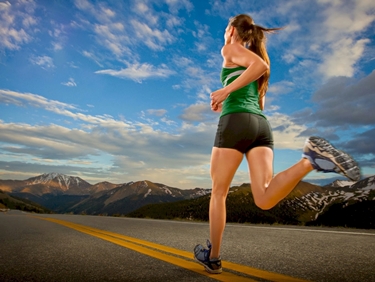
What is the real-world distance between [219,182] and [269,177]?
434 mm

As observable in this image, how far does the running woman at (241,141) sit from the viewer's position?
279 cm

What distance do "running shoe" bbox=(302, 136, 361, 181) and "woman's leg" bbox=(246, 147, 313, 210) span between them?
73 mm

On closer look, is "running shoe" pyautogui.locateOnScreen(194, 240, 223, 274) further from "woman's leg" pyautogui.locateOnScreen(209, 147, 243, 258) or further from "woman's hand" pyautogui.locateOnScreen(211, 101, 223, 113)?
"woman's hand" pyautogui.locateOnScreen(211, 101, 223, 113)

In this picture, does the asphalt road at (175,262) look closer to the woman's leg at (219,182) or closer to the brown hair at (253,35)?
the woman's leg at (219,182)

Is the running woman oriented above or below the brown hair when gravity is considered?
below

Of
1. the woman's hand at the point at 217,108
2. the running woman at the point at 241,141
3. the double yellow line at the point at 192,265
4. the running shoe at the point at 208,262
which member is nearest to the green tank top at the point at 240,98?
the running woman at the point at 241,141

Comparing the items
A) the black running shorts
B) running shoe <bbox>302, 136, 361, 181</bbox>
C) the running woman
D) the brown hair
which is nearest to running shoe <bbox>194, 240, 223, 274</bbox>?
the running woman

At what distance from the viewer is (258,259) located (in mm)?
3424

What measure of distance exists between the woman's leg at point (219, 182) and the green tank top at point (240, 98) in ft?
1.26

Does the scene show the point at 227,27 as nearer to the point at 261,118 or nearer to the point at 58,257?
the point at 261,118

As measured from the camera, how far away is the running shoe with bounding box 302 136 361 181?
8.05ft

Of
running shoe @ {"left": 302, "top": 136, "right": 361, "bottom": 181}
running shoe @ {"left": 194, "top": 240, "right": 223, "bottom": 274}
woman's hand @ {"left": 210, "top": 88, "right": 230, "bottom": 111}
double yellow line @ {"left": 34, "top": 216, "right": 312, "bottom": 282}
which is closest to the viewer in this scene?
running shoe @ {"left": 302, "top": 136, "right": 361, "bottom": 181}

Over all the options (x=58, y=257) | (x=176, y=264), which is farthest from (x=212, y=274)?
(x=58, y=257)

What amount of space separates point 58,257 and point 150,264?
3.62 ft
